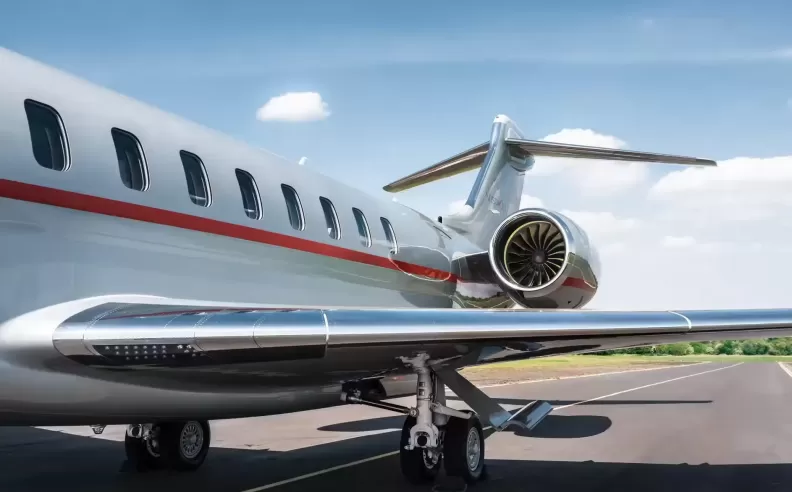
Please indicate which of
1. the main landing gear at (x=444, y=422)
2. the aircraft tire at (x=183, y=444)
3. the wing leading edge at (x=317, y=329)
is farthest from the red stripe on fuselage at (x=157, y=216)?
the aircraft tire at (x=183, y=444)

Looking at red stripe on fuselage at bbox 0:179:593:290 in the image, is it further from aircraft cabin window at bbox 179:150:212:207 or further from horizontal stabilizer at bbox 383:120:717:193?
horizontal stabilizer at bbox 383:120:717:193

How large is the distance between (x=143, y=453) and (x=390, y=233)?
12.9 ft

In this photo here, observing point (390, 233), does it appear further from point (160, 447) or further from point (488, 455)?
point (160, 447)

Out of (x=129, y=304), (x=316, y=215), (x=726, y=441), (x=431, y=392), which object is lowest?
(x=726, y=441)

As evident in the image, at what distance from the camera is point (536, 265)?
36.4 feet

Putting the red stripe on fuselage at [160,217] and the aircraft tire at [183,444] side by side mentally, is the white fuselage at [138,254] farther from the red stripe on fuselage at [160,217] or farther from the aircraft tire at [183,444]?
the aircraft tire at [183,444]

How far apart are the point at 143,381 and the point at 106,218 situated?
1158 millimetres

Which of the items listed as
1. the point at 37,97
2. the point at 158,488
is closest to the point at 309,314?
the point at 37,97

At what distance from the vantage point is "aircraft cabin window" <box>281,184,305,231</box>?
778cm

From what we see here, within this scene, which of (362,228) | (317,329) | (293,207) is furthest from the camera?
(362,228)

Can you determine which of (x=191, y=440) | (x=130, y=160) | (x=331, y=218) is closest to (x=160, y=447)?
(x=191, y=440)

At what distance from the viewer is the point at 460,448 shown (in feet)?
27.3

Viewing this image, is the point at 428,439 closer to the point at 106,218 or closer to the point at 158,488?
the point at 158,488

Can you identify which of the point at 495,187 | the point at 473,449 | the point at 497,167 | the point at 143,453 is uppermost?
the point at 497,167
